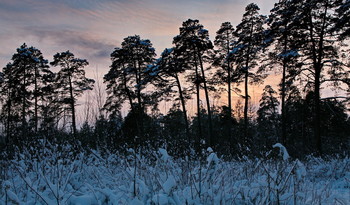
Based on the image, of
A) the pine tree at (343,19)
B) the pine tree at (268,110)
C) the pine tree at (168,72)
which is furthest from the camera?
the pine tree at (268,110)

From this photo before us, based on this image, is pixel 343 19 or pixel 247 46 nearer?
pixel 343 19

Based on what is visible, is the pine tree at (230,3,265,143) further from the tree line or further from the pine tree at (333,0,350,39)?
the pine tree at (333,0,350,39)

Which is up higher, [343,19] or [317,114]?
[343,19]

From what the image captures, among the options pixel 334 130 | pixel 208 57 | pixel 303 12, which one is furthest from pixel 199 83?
pixel 334 130

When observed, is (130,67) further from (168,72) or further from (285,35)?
(285,35)

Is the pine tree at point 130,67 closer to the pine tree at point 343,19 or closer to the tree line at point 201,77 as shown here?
the tree line at point 201,77

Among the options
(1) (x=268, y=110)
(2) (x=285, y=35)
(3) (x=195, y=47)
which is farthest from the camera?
(1) (x=268, y=110)

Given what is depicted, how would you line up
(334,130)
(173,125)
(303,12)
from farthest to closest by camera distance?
(173,125) < (334,130) < (303,12)

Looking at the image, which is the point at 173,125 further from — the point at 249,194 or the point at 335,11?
the point at 249,194

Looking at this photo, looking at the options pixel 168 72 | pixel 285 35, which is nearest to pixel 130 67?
pixel 168 72

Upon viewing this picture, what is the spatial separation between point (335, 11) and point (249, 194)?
390 inches

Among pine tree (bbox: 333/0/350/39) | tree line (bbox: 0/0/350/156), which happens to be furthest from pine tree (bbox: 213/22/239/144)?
pine tree (bbox: 333/0/350/39)

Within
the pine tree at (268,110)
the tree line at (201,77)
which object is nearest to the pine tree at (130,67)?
the tree line at (201,77)

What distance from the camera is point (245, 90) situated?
17.0 metres
